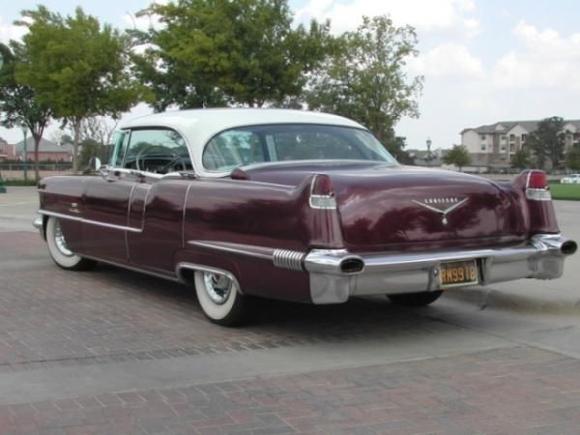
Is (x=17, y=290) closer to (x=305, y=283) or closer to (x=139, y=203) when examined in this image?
(x=139, y=203)

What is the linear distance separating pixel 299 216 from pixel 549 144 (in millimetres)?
118908

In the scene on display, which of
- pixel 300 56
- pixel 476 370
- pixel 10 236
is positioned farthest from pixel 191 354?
pixel 300 56

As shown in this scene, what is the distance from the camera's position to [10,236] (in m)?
12.1

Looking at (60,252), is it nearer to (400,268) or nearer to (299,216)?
(299,216)

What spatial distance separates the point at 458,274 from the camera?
5.14 metres

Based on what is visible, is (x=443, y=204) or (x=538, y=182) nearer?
(x=443, y=204)

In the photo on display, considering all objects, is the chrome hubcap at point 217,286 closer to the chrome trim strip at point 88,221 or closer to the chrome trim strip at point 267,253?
the chrome trim strip at point 267,253

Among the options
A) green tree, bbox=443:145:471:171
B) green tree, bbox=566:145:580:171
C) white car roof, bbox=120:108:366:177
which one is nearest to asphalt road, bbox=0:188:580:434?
white car roof, bbox=120:108:366:177

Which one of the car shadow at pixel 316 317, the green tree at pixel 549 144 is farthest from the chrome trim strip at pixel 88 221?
the green tree at pixel 549 144

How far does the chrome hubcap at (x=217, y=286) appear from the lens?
5.70 metres

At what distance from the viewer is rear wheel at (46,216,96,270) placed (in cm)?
822

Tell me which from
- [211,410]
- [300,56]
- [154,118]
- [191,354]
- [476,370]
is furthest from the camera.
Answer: [300,56]

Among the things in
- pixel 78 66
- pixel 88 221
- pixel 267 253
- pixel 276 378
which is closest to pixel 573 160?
pixel 78 66

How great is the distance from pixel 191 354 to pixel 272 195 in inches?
45.1
